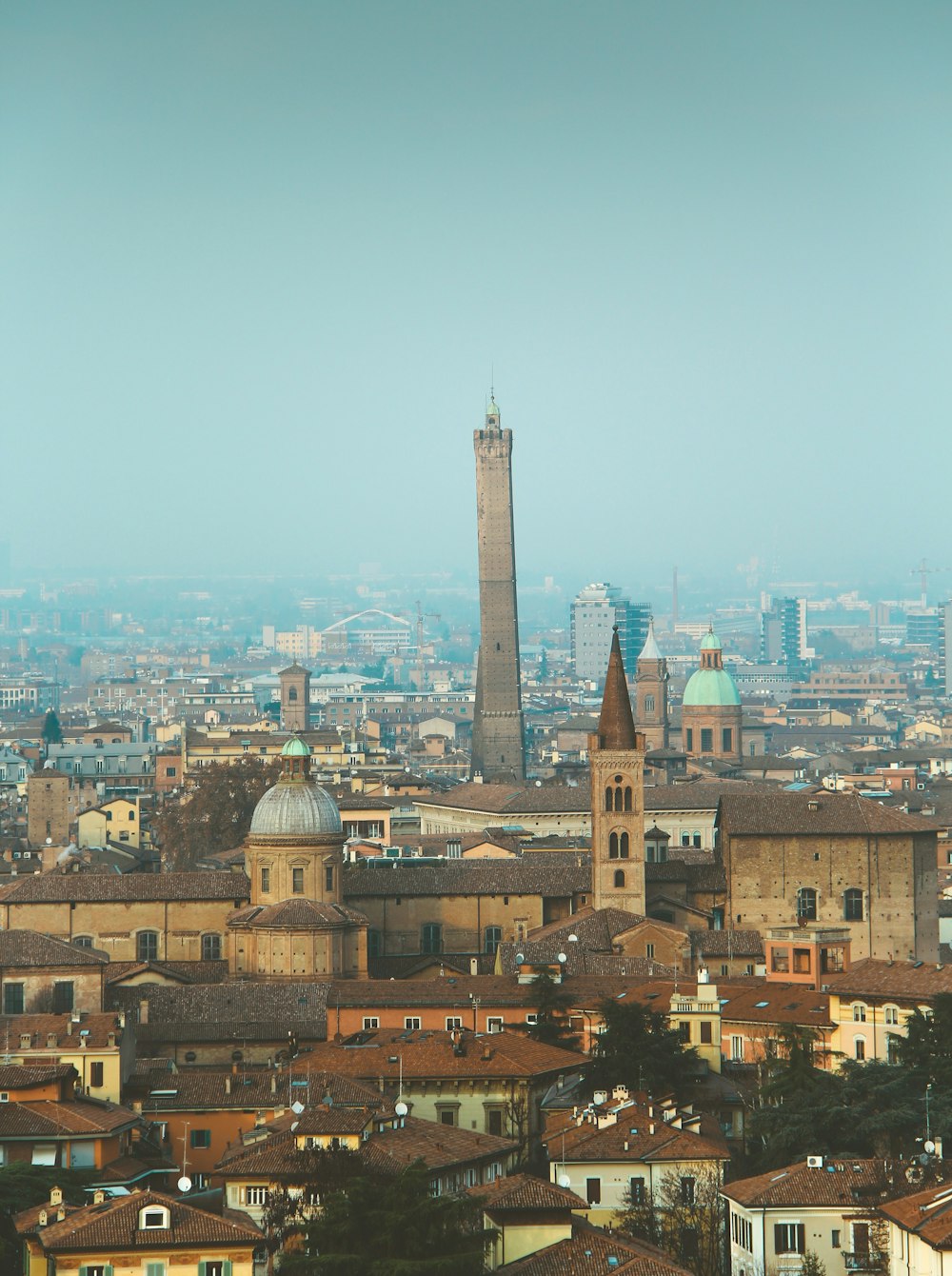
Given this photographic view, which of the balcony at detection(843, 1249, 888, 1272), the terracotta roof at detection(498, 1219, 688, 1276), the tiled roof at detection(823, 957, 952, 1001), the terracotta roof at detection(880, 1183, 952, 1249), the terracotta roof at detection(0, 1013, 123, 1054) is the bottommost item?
the balcony at detection(843, 1249, 888, 1272)

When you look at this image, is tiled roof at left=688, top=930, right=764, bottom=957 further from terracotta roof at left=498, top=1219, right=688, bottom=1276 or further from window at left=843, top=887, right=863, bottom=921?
terracotta roof at left=498, top=1219, right=688, bottom=1276

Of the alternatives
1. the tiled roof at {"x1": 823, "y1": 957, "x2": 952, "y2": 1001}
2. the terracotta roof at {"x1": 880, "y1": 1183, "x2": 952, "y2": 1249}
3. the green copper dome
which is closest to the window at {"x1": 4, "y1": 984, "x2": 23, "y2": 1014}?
the tiled roof at {"x1": 823, "y1": 957, "x2": 952, "y2": 1001}

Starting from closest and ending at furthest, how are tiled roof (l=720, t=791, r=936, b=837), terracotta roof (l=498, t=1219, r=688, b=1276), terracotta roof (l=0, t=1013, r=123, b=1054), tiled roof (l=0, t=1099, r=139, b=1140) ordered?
terracotta roof (l=498, t=1219, r=688, b=1276) < tiled roof (l=0, t=1099, r=139, b=1140) < terracotta roof (l=0, t=1013, r=123, b=1054) < tiled roof (l=720, t=791, r=936, b=837)

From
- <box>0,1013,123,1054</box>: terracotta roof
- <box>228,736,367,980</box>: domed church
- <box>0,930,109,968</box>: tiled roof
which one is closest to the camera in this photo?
<box>0,1013,123,1054</box>: terracotta roof

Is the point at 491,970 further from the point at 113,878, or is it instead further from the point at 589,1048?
the point at 589,1048

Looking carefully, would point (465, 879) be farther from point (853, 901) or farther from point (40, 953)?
point (40, 953)

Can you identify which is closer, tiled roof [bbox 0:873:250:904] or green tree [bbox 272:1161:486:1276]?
green tree [bbox 272:1161:486:1276]

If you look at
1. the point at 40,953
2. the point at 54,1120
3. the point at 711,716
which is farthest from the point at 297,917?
the point at 711,716
